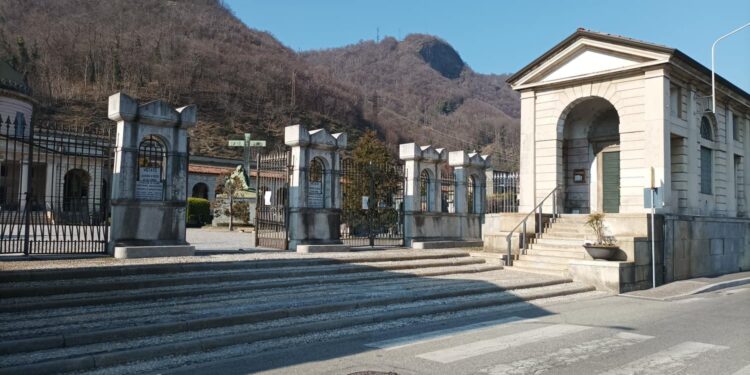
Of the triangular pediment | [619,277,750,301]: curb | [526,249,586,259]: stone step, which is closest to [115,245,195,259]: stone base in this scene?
[526,249,586,259]: stone step

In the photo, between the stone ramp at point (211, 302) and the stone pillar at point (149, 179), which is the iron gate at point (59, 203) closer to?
the stone pillar at point (149, 179)

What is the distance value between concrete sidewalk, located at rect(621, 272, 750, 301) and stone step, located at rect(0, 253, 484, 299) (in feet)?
16.8

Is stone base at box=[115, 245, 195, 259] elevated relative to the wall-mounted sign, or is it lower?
lower

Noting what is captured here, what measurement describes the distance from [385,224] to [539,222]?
11.5 m

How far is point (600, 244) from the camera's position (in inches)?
549

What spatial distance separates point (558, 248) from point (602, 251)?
209 centimetres

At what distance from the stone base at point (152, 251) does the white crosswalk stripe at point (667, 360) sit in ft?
33.0

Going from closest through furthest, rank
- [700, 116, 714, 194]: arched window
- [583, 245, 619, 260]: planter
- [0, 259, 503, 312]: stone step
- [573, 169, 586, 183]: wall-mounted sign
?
1. [0, 259, 503, 312]: stone step
2. [583, 245, 619, 260]: planter
3. [700, 116, 714, 194]: arched window
4. [573, 169, 586, 183]: wall-mounted sign

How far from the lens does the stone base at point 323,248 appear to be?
50.1ft

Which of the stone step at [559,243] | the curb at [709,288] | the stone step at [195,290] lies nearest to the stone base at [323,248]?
the stone step at [195,290]

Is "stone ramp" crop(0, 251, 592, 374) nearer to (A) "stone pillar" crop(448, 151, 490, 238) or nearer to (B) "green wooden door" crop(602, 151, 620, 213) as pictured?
(B) "green wooden door" crop(602, 151, 620, 213)

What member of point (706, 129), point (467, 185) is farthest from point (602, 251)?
point (706, 129)

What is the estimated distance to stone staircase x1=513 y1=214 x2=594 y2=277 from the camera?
15.0m

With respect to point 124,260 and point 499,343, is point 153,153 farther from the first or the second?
point 499,343
